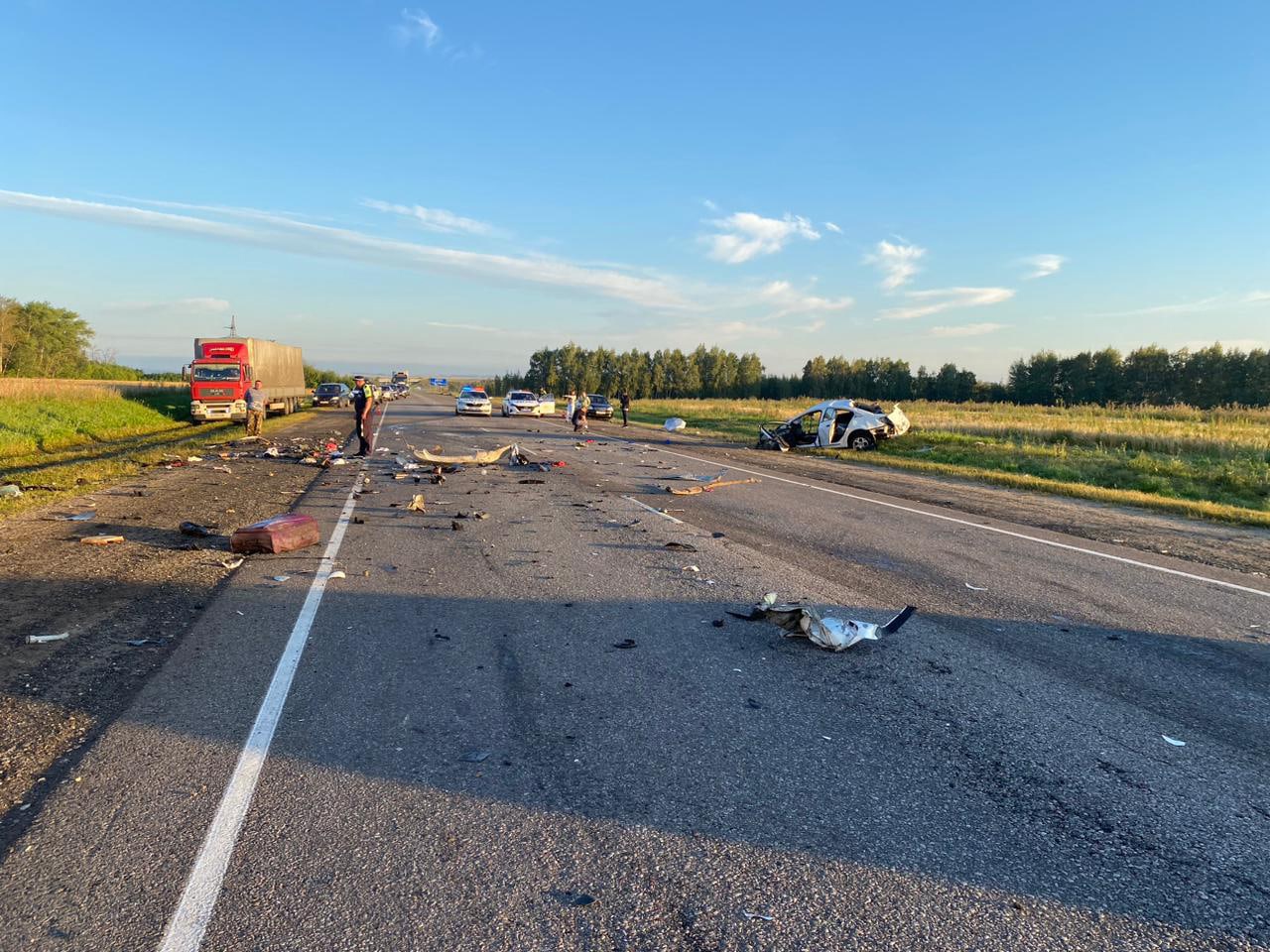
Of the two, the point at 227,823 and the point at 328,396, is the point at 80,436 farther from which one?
the point at 328,396

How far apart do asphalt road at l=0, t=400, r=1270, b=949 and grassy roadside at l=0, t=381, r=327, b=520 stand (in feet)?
26.5

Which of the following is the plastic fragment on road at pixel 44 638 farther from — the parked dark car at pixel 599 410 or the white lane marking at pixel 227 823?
the parked dark car at pixel 599 410

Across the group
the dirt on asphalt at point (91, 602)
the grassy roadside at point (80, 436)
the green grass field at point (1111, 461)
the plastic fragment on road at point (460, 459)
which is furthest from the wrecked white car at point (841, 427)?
the grassy roadside at point (80, 436)

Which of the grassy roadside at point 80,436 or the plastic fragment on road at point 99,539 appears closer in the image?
the plastic fragment on road at point 99,539

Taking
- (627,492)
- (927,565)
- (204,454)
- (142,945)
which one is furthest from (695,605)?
(204,454)

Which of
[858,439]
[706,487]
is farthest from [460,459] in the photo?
[858,439]

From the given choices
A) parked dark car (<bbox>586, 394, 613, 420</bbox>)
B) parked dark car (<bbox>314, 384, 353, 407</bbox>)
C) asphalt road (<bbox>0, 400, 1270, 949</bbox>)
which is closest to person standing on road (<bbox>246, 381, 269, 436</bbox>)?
asphalt road (<bbox>0, 400, 1270, 949</bbox>)

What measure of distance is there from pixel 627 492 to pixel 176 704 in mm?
10032

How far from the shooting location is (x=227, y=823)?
3.08 meters

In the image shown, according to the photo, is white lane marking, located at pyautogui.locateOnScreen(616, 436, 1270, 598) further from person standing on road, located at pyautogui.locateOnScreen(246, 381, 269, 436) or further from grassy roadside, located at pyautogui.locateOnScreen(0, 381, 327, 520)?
person standing on road, located at pyautogui.locateOnScreen(246, 381, 269, 436)

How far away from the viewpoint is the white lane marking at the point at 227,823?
2480mm

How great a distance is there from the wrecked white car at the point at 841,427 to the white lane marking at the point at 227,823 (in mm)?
21905

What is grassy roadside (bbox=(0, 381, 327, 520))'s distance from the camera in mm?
13039

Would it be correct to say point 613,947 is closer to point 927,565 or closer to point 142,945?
point 142,945
